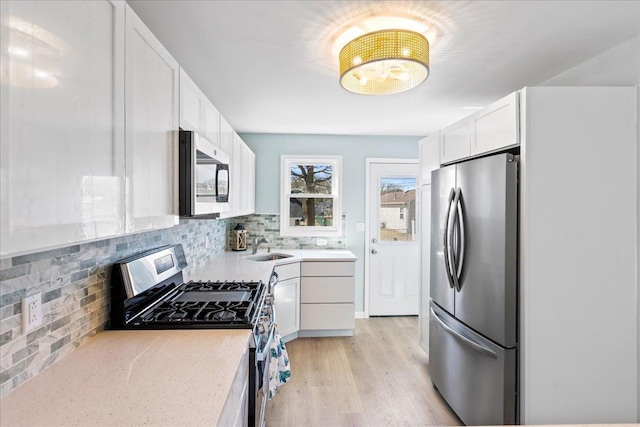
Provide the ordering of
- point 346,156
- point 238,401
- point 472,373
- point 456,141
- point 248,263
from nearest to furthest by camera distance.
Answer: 1. point 238,401
2. point 472,373
3. point 456,141
4. point 248,263
5. point 346,156

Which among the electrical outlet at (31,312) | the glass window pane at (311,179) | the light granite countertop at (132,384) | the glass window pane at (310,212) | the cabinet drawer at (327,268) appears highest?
the glass window pane at (311,179)

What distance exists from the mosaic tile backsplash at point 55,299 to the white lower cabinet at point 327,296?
2.02 meters

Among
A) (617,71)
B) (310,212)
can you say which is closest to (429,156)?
(617,71)

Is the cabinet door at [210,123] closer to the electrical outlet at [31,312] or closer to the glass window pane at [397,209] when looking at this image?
the electrical outlet at [31,312]

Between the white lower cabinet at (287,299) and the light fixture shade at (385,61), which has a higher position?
the light fixture shade at (385,61)

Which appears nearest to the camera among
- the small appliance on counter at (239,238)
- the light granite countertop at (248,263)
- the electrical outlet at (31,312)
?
the electrical outlet at (31,312)

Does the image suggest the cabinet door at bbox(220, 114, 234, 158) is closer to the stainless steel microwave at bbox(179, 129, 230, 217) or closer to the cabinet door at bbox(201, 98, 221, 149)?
the cabinet door at bbox(201, 98, 221, 149)

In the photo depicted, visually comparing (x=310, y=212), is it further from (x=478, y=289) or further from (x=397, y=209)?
(x=478, y=289)

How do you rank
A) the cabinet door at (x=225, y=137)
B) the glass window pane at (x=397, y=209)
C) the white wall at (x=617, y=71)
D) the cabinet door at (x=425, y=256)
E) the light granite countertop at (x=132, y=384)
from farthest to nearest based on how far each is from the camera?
the glass window pane at (x=397, y=209)
the cabinet door at (x=425, y=256)
the cabinet door at (x=225, y=137)
the white wall at (x=617, y=71)
the light granite countertop at (x=132, y=384)

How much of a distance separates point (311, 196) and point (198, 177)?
279cm

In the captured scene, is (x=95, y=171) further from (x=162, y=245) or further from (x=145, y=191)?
(x=162, y=245)

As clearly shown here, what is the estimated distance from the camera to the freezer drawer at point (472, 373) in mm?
1771

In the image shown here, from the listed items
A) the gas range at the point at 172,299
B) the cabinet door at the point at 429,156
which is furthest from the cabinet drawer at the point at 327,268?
the gas range at the point at 172,299

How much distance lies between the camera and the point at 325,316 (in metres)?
3.62
